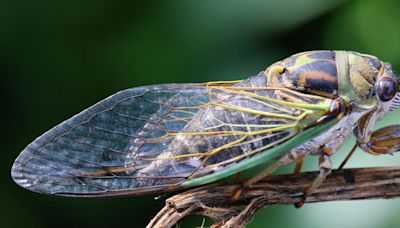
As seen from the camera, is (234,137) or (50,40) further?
(50,40)

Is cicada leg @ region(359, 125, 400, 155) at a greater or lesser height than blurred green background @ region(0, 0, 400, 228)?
lesser

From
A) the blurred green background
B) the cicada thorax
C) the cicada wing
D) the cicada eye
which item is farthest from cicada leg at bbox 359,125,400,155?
the blurred green background

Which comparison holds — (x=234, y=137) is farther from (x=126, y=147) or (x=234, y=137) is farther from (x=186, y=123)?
(x=126, y=147)

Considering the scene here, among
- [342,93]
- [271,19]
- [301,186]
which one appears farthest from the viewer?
[271,19]

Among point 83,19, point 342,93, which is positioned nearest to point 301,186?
point 342,93

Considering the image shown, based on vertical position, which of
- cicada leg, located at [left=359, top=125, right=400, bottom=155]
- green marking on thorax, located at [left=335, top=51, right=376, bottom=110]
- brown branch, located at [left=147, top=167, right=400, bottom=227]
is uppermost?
green marking on thorax, located at [left=335, top=51, right=376, bottom=110]

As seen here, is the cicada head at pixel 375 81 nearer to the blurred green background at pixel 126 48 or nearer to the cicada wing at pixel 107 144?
the cicada wing at pixel 107 144

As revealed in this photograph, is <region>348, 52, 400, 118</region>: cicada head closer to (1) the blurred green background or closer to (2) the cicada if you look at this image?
(2) the cicada

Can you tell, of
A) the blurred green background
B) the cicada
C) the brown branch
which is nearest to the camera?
the brown branch

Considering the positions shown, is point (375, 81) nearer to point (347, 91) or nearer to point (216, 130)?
point (347, 91)
